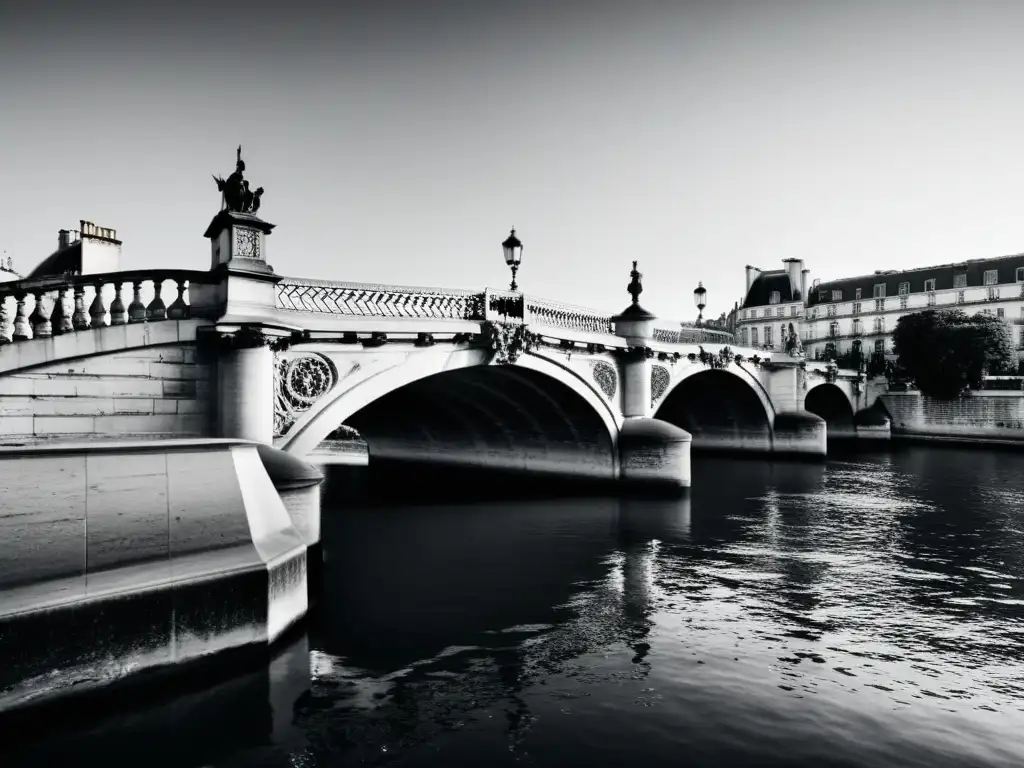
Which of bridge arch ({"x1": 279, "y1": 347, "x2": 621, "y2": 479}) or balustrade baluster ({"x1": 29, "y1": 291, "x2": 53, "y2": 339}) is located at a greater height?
balustrade baluster ({"x1": 29, "y1": 291, "x2": 53, "y2": 339})

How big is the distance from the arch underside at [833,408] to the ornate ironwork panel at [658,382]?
27809 mm

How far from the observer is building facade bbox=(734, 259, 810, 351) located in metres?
72.4

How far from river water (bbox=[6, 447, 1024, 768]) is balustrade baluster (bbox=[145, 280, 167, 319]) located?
16.4ft

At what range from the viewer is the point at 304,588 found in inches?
348

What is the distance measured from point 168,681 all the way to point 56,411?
15.7 ft

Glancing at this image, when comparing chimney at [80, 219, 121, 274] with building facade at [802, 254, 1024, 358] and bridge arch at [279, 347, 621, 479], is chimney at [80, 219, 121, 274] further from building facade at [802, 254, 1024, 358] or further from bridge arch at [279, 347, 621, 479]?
building facade at [802, 254, 1024, 358]

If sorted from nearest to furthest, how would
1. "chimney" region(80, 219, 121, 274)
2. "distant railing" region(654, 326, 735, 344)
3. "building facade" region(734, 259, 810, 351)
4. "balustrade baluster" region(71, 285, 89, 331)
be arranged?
"balustrade baluster" region(71, 285, 89, 331)
"chimney" region(80, 219, 121, 274)
"distant railing" region(654, 326, 735, 344)
"building facade" region(734, 259, 810, 351)

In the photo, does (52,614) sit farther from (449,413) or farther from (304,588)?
(449,413)

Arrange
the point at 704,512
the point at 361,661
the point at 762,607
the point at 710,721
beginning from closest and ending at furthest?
the point at 710,721, the point at 361,661, the point at 762,607, the point at 704,512

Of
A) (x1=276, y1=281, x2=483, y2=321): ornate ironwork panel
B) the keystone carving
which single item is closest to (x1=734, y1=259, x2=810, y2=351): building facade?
the keystone carving

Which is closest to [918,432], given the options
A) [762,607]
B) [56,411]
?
[762,607]

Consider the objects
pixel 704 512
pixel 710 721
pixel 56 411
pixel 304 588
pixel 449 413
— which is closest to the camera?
pixel 710 721

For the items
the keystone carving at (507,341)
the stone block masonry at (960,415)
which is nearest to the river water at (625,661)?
the keystone carving at (507,341)

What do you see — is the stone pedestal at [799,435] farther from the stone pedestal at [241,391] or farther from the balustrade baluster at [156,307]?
the balustrade baluster at [156,307]
